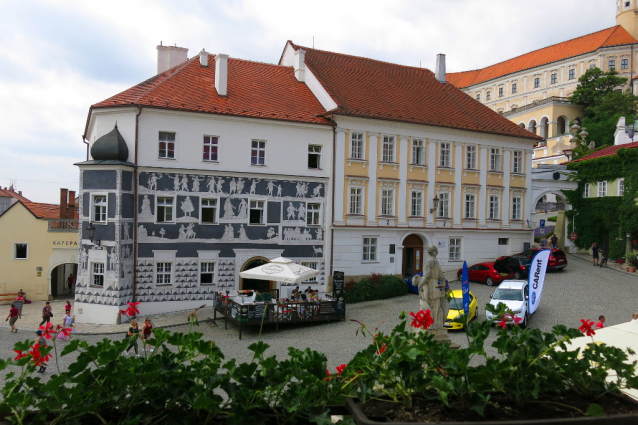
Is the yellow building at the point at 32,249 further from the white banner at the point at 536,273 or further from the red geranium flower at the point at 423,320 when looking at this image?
the red geranium flower at the point at 423,320

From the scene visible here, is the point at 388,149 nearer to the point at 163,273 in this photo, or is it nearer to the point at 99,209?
the point at 163,273

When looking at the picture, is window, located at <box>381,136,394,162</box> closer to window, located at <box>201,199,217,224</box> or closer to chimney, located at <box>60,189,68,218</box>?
window, located at <box>201,199,217,224</box>

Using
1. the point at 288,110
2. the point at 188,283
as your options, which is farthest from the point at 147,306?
the point at 288,110

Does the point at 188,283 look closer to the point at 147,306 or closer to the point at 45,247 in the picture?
the point at 147,306

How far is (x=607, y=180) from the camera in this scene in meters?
35.8

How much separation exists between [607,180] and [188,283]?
91.6ft

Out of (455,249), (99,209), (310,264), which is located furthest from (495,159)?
(99,209)

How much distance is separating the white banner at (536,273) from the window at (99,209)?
704 inches

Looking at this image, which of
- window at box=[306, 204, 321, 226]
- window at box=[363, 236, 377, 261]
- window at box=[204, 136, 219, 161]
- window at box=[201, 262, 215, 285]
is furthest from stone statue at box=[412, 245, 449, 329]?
window at box=[363, 236, 377, 261]

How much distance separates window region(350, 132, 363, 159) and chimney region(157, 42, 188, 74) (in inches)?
456

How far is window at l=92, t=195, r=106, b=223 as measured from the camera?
24078mm

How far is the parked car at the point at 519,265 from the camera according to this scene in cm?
2880

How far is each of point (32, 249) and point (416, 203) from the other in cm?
2388

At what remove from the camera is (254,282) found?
89.0 feet
